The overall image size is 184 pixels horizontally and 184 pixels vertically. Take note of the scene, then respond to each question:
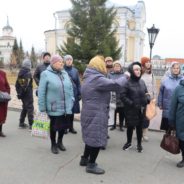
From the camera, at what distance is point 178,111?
17.3 ft

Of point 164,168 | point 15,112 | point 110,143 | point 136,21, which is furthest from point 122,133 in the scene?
point 136,21

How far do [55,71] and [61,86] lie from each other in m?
0.29

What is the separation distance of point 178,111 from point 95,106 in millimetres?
1491

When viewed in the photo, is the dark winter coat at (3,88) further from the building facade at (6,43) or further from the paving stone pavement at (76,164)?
the building facade at (6,43)

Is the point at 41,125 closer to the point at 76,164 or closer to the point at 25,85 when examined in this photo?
the point at 76,164

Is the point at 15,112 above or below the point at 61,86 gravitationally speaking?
below

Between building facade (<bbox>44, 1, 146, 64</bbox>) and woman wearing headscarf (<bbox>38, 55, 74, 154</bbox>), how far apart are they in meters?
41.2

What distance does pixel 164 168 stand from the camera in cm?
536

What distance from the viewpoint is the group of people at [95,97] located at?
470 cm

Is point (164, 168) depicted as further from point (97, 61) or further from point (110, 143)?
point (97, 61)

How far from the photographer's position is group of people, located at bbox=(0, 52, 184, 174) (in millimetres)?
4703

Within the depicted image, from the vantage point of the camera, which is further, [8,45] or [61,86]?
[8,45]

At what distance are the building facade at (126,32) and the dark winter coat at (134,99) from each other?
40.7 m

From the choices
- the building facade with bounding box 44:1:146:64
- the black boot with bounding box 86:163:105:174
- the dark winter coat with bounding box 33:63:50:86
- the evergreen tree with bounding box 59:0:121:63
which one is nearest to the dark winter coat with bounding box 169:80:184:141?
the black boot with bounding box 86:163:105:174
